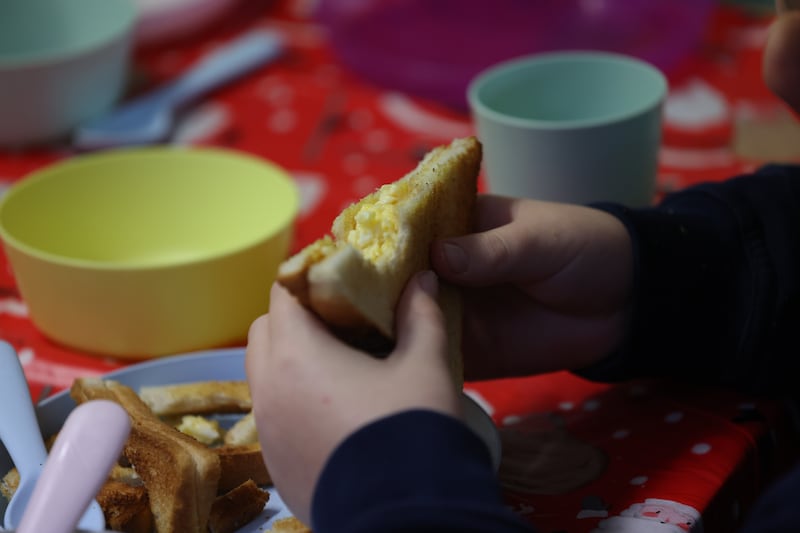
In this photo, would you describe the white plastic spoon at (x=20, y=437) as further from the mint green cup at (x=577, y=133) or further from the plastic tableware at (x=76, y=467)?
the mint green cup at (x=577, y=133)

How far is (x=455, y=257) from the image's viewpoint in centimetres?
57

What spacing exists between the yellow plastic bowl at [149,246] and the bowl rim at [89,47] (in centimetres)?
20

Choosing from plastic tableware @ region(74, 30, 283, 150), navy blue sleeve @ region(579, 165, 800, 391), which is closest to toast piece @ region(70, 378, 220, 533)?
navy blue sleeve @ region(579, 165, 800, 391)

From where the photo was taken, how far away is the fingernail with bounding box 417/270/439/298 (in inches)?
20.6

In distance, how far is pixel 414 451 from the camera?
0.44 m

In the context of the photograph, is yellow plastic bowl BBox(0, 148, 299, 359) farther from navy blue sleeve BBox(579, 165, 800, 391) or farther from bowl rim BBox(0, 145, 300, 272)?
navy blue sleeve BBox(579, 165, 800, 391)

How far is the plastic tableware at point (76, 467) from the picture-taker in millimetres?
461

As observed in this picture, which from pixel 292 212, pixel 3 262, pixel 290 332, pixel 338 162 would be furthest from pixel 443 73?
pixel 290 332

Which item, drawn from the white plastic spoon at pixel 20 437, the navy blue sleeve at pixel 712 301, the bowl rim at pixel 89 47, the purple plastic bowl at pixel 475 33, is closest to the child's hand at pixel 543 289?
the navy blue sleeve at pixel 712 301

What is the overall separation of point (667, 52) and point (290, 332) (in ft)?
2.68

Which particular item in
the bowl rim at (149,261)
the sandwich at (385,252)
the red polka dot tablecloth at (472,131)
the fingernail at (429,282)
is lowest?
the red polka dot tablecloth at (472,131)

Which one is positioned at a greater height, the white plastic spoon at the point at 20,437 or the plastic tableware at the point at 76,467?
the plastic tableware at the point at 76,467

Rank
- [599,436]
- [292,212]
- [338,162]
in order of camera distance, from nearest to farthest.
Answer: [599,436] < [292,212] < [338,162]

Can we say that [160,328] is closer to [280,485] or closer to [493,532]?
[280,485]
